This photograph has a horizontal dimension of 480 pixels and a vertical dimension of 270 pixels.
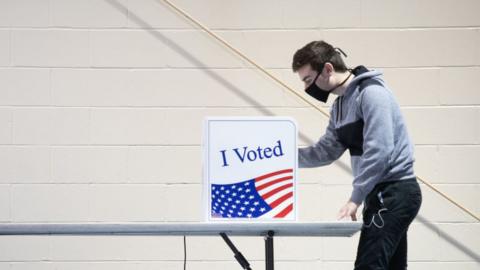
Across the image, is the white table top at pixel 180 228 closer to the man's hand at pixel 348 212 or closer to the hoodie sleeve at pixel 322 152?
the man's hand at pixel 348 212

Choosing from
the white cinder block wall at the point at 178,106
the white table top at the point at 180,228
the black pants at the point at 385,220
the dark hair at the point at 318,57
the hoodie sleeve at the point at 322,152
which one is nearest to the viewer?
the white table top at the point at 180,228

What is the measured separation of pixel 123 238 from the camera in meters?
4.23

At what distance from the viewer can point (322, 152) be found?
313cm

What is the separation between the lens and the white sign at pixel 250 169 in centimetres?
273

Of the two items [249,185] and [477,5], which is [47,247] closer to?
[249,185]

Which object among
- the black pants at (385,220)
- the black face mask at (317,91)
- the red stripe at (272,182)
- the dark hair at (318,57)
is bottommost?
the black pants at (385,220)

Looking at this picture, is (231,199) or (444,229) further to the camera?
(444,229)

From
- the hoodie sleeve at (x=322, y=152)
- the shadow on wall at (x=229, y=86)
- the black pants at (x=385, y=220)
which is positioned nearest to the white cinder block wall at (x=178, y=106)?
the shadow on wall at (x=229, y=86)

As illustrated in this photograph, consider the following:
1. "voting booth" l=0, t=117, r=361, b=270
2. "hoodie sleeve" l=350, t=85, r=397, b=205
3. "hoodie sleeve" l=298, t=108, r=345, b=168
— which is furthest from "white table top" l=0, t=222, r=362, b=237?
"hoodie sleeve" l=298, t=108, r=345, b=168

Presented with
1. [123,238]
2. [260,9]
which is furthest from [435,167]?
[123,238]

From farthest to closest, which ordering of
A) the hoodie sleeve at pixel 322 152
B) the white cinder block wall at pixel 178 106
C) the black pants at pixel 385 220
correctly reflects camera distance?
the white cinder block wall at pixel 178 106, the hoodie sleeve at pixel 322 152, the black pants at pixel 385 220

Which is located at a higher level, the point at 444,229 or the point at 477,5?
the point at 477,5

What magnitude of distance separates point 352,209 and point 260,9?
169cm

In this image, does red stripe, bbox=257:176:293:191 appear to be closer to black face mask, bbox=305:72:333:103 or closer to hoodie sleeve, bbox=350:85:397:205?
hoodie sleeve, bbox=350:85:397:205
